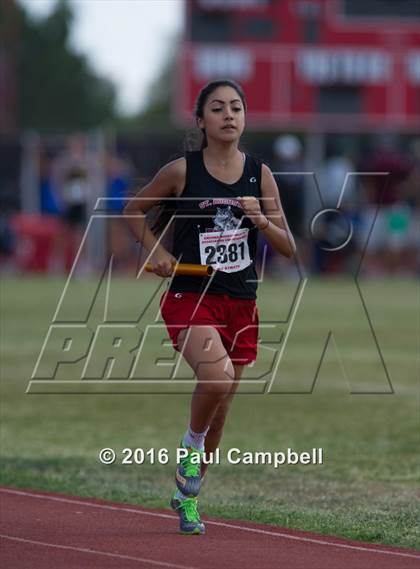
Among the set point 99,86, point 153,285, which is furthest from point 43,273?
point 99,86

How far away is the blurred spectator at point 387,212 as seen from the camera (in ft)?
98.4

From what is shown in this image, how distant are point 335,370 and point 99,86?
84725 millimetres

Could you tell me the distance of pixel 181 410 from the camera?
44.6 ft

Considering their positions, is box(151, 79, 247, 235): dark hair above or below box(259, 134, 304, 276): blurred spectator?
above

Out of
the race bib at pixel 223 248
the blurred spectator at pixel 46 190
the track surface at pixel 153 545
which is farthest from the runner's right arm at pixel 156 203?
the blurred spectator at pixel 46 190

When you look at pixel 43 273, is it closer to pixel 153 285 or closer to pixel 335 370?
pixel 153 285

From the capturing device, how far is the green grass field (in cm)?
882

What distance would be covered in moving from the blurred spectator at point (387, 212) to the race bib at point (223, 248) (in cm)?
2185

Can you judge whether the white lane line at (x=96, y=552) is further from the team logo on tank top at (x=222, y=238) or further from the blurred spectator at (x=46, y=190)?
the blurred spectator at (x=46, y=190)

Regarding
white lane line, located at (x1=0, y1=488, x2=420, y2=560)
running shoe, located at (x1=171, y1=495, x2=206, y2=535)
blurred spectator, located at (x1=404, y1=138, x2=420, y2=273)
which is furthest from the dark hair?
blurred spectator, located at (x1=404, y1=138, x2=420, y2=273)

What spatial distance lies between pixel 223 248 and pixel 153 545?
4.80 feet

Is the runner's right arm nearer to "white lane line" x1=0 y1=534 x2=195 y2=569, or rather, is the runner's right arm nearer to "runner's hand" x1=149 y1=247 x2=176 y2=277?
"runner's hand" x1=149 y1=247 x2=176 y2=277

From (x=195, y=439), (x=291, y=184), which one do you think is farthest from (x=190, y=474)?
(x=291, y=184)

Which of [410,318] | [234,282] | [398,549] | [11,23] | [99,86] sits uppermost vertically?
[234,282]
